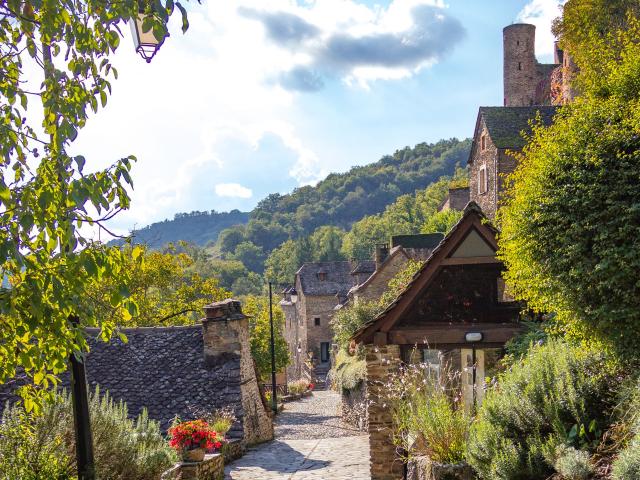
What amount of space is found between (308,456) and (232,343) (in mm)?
3560

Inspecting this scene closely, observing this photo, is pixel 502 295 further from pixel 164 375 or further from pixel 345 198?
pixel 345 198

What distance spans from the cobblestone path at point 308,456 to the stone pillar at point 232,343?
92 cm

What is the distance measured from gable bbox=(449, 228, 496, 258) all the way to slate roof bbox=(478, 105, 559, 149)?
19.7 m

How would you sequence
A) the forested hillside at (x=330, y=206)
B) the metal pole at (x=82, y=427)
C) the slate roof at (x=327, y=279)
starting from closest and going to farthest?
the metal pole at (x=82, y=427) → the slate roof at (x=327, y=279) → the forested hillside at (x=330, y=206)

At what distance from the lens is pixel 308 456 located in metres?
15.5

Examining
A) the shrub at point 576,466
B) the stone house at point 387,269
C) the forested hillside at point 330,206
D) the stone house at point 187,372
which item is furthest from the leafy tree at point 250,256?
the shrub at point 576,466

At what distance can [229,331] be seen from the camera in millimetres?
17531

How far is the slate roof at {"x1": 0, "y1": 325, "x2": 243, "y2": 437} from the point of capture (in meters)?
16.6

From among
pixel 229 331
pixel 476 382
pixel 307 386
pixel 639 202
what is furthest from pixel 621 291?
pixel 307 386

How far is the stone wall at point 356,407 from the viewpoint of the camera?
21.9 m

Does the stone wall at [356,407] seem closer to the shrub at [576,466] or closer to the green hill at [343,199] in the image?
the shrub at [576,466]

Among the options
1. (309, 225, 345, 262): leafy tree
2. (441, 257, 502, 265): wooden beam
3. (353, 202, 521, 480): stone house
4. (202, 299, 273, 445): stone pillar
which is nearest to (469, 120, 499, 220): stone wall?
(202, 299, 273, 445): stone pillar

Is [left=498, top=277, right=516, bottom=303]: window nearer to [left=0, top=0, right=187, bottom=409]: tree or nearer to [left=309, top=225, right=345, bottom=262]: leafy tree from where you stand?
[left=0, top=0, right=187, bottom=409]: tree

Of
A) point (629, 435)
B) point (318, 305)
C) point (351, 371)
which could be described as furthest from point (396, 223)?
point (629, 435)
